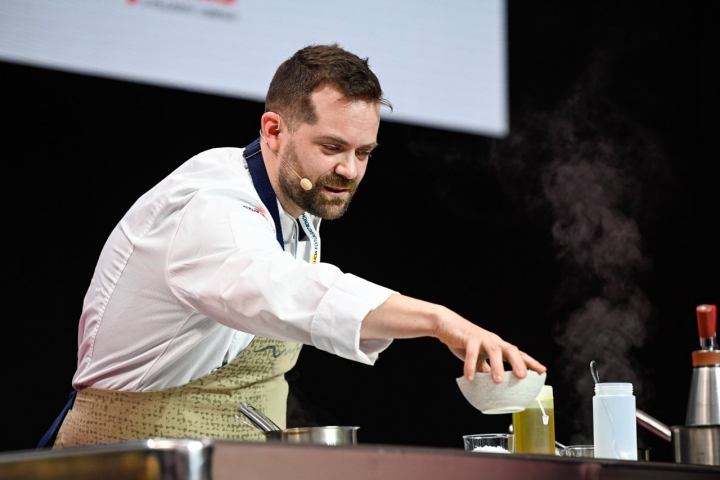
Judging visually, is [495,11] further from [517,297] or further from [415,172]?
[517,297]

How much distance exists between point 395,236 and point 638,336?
1.12 metres

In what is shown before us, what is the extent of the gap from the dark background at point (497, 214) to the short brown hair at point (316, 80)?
837 millimetres

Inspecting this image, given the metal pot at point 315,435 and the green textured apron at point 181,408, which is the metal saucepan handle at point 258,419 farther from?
the green textured apron at point 181,408

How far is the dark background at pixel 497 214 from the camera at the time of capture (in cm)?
244

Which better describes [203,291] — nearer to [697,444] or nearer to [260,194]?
[260,194]

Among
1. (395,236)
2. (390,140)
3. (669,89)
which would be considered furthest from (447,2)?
(669,89)

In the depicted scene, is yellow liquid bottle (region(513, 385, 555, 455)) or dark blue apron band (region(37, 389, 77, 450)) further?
dark blue apron band (region(37, 389, 77, 450))

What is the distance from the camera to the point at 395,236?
3141mm

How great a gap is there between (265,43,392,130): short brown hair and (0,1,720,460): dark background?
837mm

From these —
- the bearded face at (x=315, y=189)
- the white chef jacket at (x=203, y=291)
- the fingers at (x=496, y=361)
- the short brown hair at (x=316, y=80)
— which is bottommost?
the fingers at (x=496, y=361)

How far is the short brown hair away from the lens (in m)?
1.81

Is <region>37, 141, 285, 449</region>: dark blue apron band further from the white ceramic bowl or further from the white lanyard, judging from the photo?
the white ceramic bowl

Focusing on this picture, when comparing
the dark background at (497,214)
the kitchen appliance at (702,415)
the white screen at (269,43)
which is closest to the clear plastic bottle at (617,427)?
the kitchen appliance at (702,415)

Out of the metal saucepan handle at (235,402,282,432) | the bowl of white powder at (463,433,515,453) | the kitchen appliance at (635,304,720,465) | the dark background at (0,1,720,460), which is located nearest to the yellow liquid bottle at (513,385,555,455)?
the bowl of white powder at (463,433,515,453)
